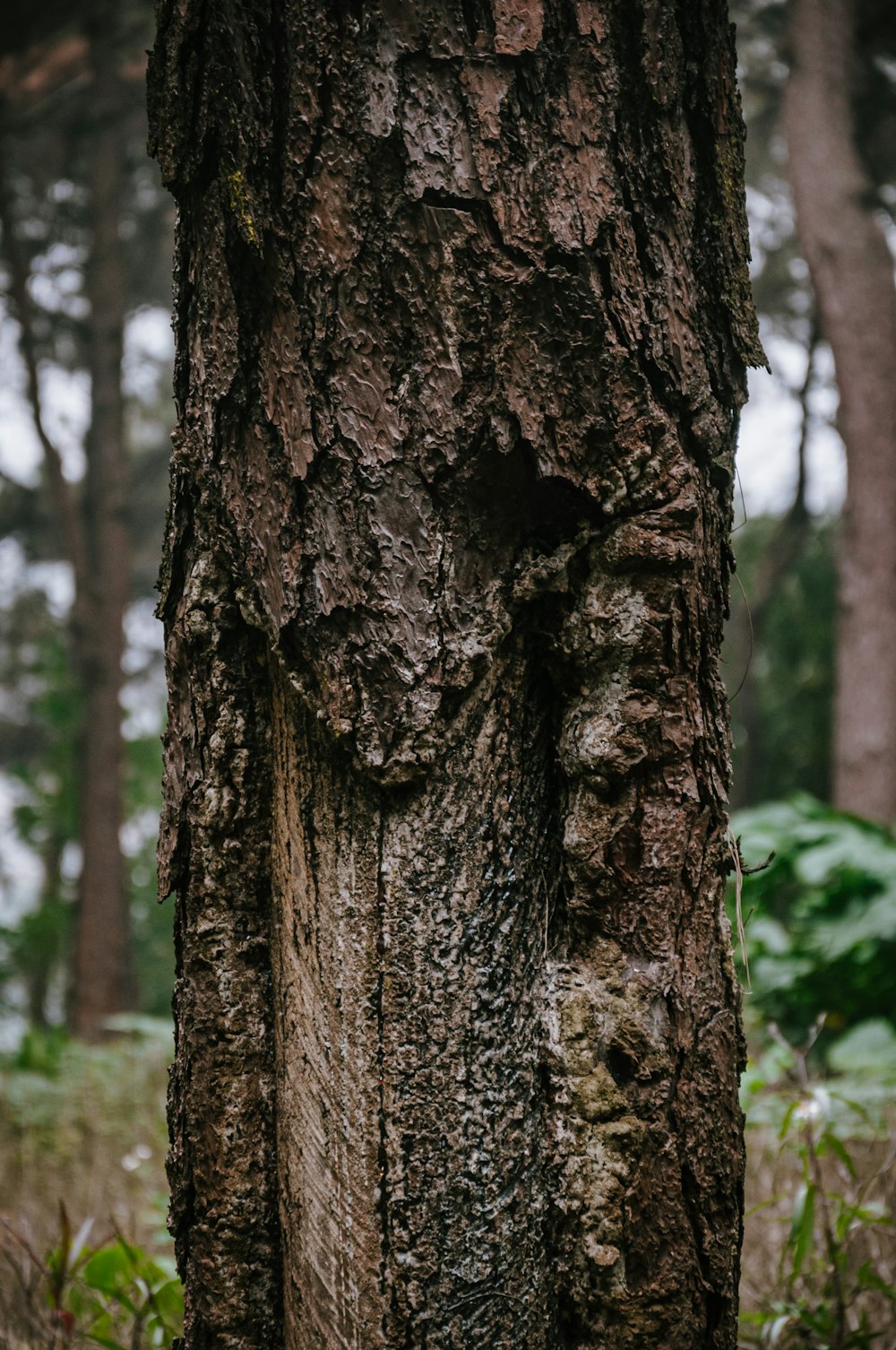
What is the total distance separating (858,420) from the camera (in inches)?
269

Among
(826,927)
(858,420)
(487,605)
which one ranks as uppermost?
(858,420)

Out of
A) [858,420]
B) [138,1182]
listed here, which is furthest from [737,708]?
[138,1182]

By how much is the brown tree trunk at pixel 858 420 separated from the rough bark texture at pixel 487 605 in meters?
5.95

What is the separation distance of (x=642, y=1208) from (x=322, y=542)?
34.5 inches

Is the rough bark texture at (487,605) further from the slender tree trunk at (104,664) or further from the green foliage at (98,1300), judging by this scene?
the slender tree trunk at (104,664)

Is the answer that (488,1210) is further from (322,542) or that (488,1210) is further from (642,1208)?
(322,542)

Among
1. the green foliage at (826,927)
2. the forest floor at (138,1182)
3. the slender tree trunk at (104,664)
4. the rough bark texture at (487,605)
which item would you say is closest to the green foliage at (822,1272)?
the forest floor at (138,1182)

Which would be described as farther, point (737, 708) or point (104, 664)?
point (737, 708)

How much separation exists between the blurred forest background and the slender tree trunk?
1.0 inches

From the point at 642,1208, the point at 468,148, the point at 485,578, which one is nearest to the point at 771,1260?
the point at 642,1208

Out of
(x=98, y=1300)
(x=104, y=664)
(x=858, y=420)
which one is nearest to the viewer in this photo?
(x=98, y=1300)

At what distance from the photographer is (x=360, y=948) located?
1.17 meters

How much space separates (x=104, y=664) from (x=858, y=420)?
6.37m

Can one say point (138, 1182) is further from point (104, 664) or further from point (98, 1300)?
point (104, 664)
